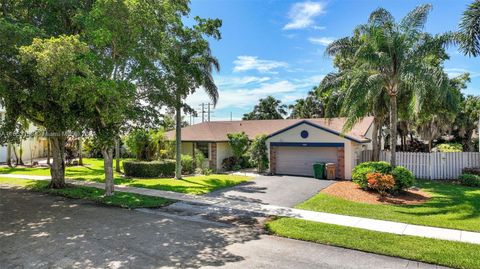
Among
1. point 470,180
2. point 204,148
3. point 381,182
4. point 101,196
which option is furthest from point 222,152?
point 470,180

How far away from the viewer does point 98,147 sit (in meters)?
13.2

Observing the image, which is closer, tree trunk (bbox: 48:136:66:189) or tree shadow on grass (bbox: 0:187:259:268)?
tree shadow on grass (bbox: 0:187:259:268)

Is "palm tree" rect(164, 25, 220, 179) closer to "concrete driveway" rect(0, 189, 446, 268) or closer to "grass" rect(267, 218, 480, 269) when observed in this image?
"concrete driveway" rect(0, 189, 446, 268)

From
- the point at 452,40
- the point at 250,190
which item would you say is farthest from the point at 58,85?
the point at 452,40

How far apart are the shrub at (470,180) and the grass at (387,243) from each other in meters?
11.2

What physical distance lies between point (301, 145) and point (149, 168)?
1075cm

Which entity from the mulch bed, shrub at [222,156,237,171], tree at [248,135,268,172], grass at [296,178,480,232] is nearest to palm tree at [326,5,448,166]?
the mulch bed

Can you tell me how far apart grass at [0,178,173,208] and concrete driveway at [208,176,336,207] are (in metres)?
3.13

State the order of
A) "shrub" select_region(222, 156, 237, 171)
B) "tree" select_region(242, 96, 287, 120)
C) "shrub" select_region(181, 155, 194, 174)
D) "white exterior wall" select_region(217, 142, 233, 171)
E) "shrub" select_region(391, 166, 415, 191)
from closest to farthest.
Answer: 1. "shrub" select_region(391, 166, 415, 191)
2. "shrub" select_region(181, 155, 194, 174)
3. "white exterior wall" select_region(217, 142, 233, 171)
4. "shrub" select_region(222, 156, 237, 171)
5. "tree" select_region(242, 96, 287, 120)

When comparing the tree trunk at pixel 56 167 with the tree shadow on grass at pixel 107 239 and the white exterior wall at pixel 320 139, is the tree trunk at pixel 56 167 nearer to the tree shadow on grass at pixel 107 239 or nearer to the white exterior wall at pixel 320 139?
the tree shadow on grass at pixel 107 239

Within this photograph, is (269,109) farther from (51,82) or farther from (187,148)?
(51,82)

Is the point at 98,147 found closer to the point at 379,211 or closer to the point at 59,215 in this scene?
the point at 59,215

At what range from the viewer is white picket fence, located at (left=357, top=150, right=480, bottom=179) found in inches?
746

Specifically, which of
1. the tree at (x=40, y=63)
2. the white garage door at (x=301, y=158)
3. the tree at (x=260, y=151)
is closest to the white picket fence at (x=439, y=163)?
→ the white garage door at (x=301, y=158)
